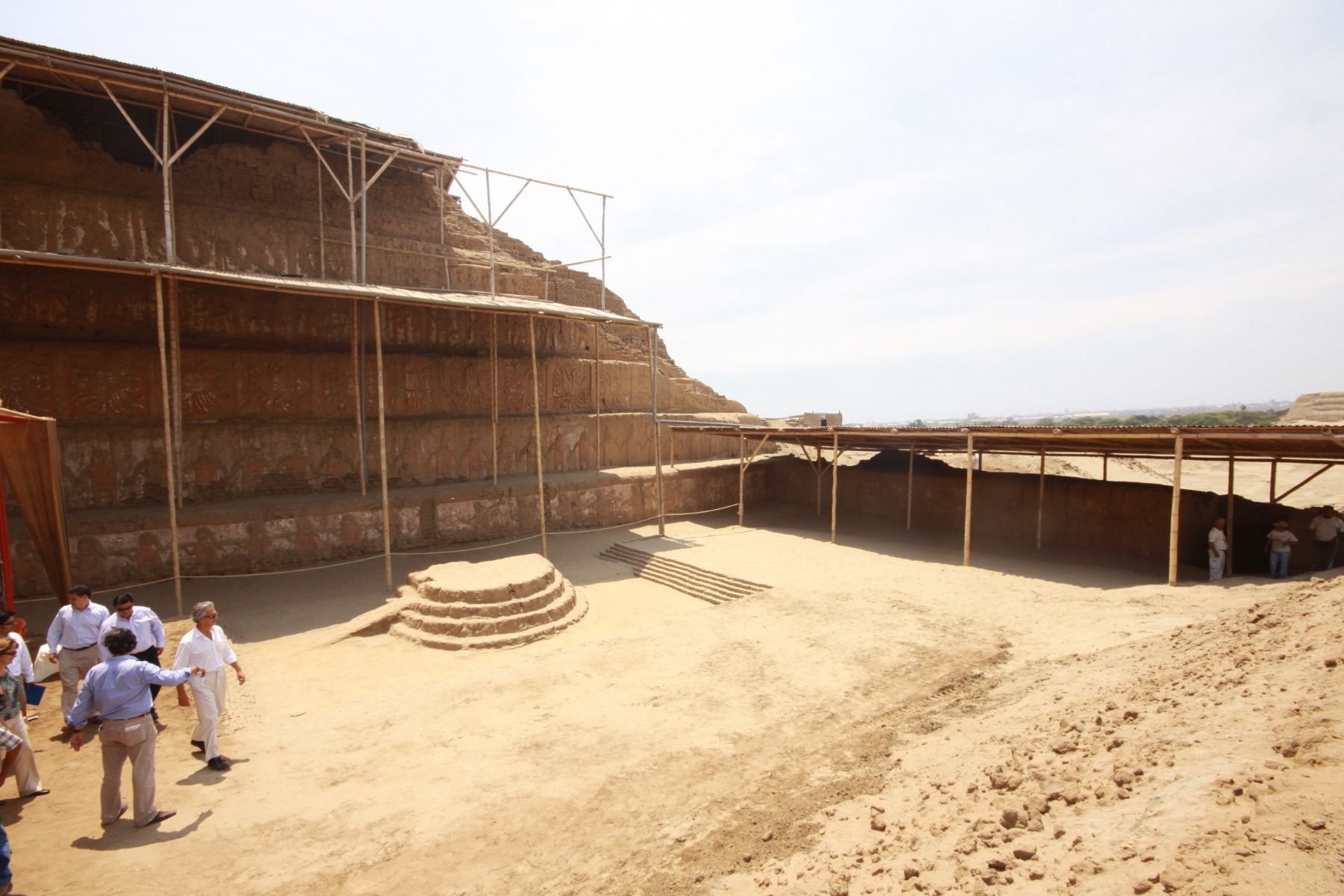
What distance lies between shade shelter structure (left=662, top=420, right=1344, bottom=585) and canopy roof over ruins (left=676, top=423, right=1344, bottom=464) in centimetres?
1

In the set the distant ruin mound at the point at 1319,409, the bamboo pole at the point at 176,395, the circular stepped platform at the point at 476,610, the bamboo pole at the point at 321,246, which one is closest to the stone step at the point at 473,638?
the circular stepped platform at the point at 476,610

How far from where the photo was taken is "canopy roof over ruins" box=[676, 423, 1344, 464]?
325 inches

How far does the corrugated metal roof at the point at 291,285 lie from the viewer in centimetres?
837

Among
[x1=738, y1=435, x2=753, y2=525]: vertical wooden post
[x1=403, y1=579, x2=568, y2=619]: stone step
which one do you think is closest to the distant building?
[x1=738, y1=435, x2=753, y2=525]: vertical wooden post

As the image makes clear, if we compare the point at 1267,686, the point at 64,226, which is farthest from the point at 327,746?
the point at 64,226

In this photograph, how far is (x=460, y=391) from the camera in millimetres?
15797

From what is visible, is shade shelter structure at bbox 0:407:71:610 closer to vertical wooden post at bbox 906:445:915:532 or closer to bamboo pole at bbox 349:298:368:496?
bamboo pole at bbox 349:298:368:496

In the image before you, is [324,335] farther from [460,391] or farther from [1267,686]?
[1267,686]

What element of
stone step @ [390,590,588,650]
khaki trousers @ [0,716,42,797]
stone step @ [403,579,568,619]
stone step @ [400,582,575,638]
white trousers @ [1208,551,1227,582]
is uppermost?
white trousers @ [1208,551,1227,582]

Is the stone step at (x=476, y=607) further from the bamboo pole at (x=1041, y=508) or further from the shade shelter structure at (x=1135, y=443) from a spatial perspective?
the bamboo pole at (x=1041, y=508)

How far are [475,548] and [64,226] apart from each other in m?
9.91

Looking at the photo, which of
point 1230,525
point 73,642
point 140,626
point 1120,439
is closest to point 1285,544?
point 1230,525

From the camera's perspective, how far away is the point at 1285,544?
9.86 metres

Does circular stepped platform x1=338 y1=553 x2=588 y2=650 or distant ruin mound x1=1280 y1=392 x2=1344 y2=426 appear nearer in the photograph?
circular stepped platform x1=338 y1=553 x2=588 y2=650
